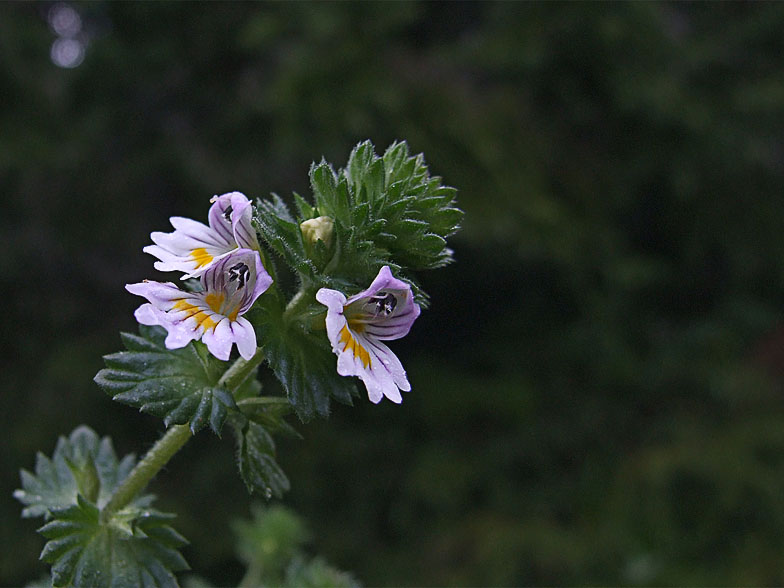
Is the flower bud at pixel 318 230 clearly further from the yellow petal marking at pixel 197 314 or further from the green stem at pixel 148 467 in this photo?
the green stem at pixel 148 467

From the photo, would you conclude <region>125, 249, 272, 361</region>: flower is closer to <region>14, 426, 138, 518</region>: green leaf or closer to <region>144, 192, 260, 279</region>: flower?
<region>144, 192, 260, 279</region>: flower

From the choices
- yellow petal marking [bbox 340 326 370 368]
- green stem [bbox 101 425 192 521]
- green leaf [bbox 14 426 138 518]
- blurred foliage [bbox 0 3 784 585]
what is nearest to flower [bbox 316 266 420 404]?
yellow petal marking [bbox 340 326 370 368]

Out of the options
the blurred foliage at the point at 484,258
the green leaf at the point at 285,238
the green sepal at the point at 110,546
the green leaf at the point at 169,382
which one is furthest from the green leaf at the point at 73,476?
the blurred foliage at the point at 484,258

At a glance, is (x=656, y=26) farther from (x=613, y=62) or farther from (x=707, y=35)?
(x=707, y=35)

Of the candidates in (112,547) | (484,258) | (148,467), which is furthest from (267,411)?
(484,258)

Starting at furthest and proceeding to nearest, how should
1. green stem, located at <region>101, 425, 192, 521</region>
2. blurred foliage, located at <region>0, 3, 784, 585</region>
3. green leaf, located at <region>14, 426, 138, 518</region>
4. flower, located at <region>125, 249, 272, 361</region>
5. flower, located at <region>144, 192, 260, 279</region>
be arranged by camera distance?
blurred foliage, located at <region>0, 3, 784, 585</region> < green leaf, located at <region>14, 426, 138, 518</region> < green stem, located at <region>101, 425, 192, 521</region> < flower, located at <region>144, 192, 260, 279</region> < flower, located at <region>125, 249, 272, 361</region>

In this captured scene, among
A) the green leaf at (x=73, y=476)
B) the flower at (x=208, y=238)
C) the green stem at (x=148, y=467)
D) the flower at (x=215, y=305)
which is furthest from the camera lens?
the green leaf at (x=73, y=476)

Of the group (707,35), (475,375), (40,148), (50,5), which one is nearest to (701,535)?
(475,375)
